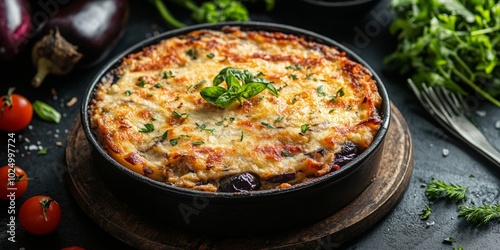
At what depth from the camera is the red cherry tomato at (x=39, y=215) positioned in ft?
14.7

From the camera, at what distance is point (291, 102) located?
4652 millimetres

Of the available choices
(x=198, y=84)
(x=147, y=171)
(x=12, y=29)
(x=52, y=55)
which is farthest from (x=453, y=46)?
(x=12, y=29)

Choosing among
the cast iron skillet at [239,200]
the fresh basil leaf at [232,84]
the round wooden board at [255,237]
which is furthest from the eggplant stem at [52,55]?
the fresh basil leaf at [232,84]

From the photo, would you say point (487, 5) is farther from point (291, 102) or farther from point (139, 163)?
point (139, 163)

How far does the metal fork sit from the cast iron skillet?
3.67 ft

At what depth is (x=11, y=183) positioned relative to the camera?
4.81 m

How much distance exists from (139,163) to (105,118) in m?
0.56

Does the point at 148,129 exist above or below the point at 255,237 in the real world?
above

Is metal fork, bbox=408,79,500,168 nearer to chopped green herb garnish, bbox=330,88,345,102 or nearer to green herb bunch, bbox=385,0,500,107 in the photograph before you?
green herb bunch, bbox=385,0,500,107

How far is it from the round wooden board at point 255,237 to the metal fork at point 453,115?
55 cm

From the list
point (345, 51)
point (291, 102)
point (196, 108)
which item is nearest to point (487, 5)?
point (345, 51)

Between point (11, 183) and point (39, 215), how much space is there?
1.58 ft

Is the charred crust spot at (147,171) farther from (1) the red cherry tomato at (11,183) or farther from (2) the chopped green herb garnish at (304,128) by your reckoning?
(1) the red cherry tomato at (11,183)

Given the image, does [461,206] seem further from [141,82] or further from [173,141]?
[141,82]
